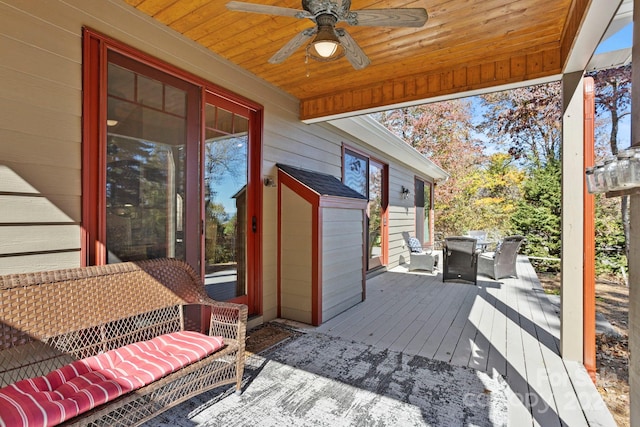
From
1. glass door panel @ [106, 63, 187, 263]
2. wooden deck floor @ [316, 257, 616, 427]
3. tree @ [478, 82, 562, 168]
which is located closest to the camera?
wooden deck floor @ [316, 257, 616, 427]

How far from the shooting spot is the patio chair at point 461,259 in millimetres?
5641

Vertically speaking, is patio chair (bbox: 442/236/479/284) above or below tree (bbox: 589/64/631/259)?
below

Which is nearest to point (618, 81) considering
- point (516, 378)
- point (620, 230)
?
point (620, 230)

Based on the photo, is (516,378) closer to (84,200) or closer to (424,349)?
(424,349)

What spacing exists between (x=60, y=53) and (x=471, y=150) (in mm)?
14510

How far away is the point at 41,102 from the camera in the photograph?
6.59ft

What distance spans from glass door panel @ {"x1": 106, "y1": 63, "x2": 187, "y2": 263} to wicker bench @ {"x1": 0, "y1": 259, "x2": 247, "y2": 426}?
0.94 feet

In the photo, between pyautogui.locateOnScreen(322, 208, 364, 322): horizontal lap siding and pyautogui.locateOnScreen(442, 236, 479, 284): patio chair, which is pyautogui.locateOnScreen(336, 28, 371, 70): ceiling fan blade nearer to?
pyautogui.locateOnScreen(322, 208, 364, 322): horizontal lap siding

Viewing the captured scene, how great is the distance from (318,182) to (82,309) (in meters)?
2.81

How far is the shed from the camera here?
3.75 m

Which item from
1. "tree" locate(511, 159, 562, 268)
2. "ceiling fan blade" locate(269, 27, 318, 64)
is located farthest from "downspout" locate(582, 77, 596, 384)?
"tree" locate(511, 159, 562, 268)

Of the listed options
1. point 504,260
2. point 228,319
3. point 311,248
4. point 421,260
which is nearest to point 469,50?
point 311,248

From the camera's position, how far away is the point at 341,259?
4180 millimetres

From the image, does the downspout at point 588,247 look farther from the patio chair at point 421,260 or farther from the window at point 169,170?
the patio chair at point 421,260
